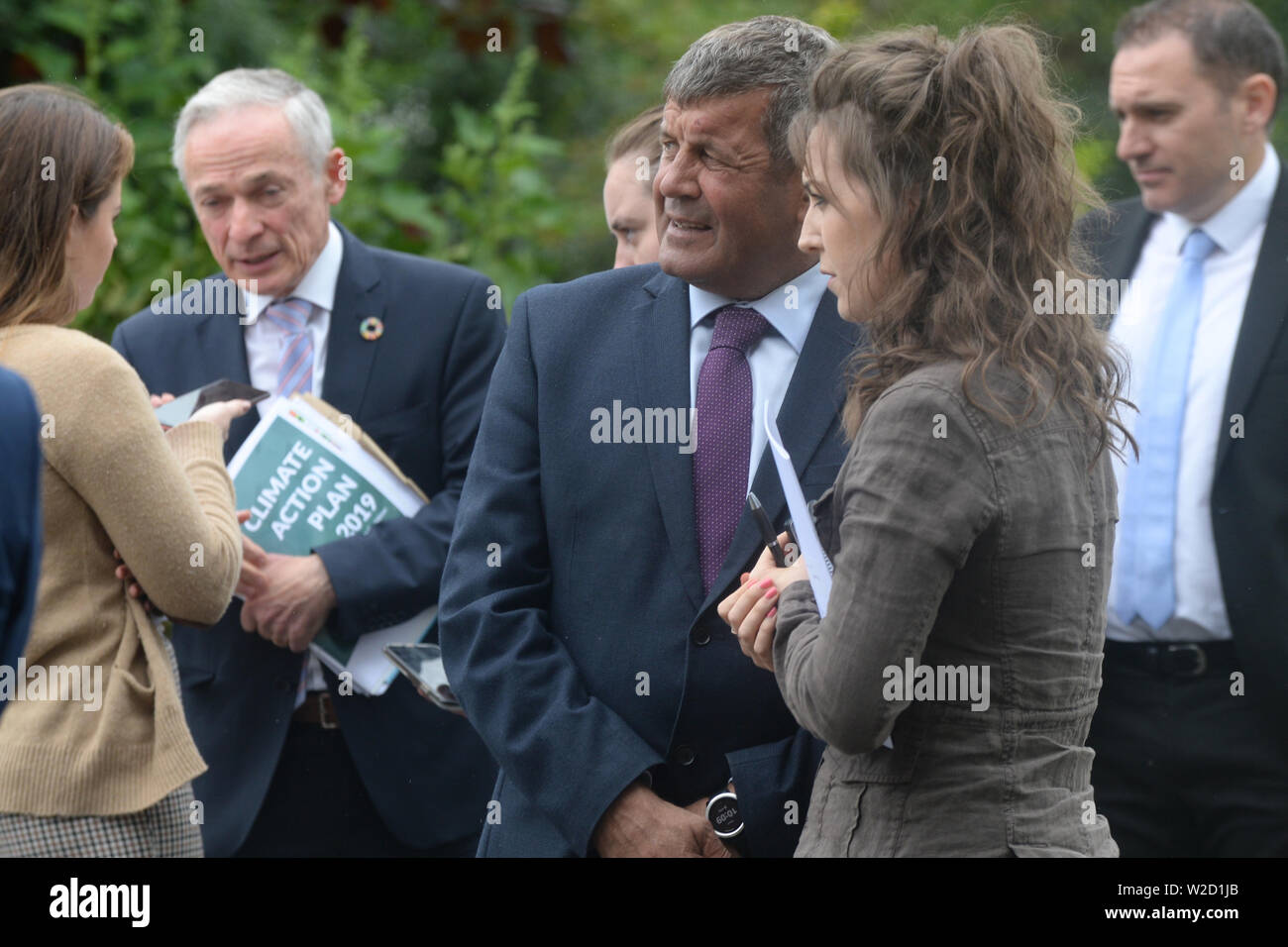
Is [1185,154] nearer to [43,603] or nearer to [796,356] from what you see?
[796,356]

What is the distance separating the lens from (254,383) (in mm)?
3900

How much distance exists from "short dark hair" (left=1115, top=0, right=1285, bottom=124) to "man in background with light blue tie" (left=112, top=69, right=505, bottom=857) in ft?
6.57

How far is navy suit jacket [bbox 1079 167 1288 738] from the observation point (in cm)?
357

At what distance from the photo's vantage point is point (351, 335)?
3.91m

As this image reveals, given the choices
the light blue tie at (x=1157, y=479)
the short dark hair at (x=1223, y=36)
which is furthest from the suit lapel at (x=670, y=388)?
A: the short dark hair at (x=1223, y=36)

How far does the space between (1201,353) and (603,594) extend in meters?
1.88

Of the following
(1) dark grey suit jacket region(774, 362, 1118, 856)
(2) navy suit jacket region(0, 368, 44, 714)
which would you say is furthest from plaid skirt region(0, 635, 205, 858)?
(1) dark grey suit jacket region(774, 362, 1118, 856)

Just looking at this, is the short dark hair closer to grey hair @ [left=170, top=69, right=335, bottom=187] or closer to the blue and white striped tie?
grey hair @ [left=170, top=69, right=335, bottom=187]

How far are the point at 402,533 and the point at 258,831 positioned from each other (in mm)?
795

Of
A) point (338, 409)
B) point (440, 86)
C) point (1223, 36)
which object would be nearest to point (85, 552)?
point (338, 409)

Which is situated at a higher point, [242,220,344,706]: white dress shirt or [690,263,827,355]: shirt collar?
[690,263,827,355]: shirt collar

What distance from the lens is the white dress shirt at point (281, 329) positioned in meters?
3.91

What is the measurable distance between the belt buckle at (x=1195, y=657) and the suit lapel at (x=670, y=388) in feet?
5.13

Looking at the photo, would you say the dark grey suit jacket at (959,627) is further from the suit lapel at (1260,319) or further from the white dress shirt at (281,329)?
the white dress shirt at (281,329)
